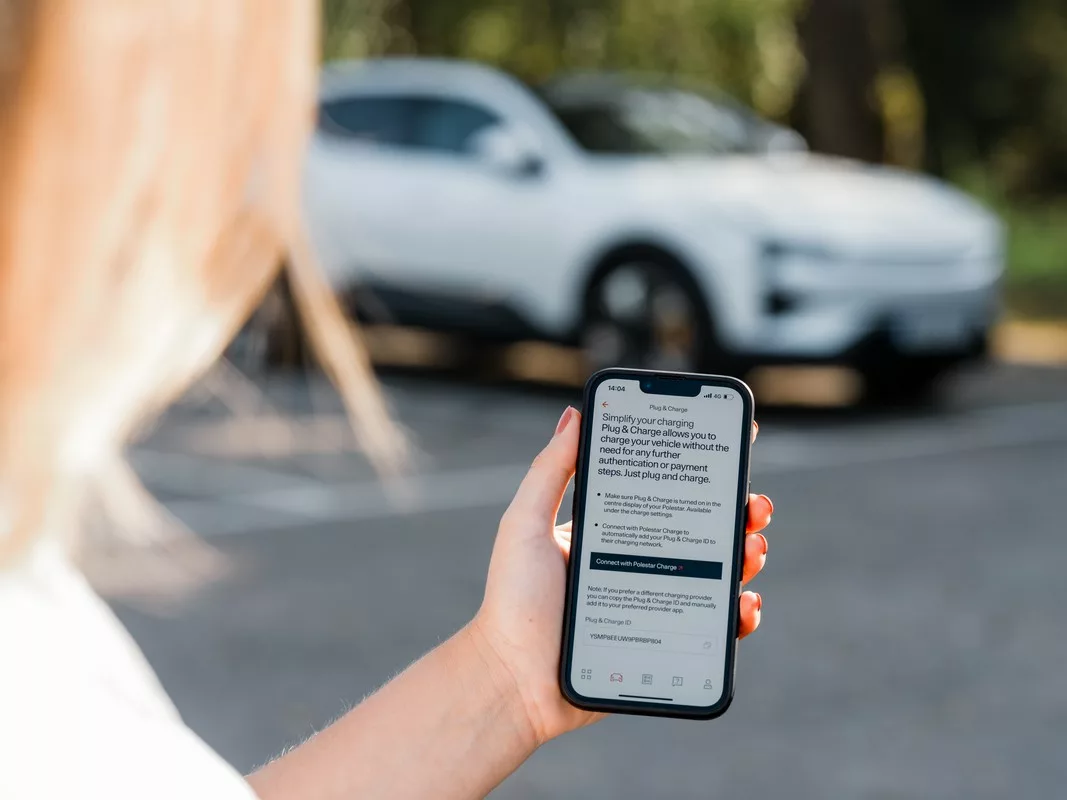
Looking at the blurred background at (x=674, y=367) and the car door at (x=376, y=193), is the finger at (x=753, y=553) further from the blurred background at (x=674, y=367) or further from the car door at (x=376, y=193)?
the car door at (x=376, y=193)

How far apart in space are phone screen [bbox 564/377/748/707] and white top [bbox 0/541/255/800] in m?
0.55

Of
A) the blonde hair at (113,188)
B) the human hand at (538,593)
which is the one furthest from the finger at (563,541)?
the blonde hair at (113,188)

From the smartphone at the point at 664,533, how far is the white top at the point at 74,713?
0.54 meters

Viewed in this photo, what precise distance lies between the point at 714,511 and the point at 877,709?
9.31 feet

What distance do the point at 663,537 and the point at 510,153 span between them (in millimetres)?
7976

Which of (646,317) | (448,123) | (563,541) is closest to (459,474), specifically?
(646,317)

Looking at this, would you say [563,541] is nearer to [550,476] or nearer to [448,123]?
[550,476]

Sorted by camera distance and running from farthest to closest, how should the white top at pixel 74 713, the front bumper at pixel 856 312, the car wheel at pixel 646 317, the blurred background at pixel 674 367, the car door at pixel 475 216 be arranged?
the car door at pixel 475 216
the car wheel at pixel 646 317
the front bumper at pixel 856 312
the blurred background at pixel 674 367
the white top at pixel 74 713

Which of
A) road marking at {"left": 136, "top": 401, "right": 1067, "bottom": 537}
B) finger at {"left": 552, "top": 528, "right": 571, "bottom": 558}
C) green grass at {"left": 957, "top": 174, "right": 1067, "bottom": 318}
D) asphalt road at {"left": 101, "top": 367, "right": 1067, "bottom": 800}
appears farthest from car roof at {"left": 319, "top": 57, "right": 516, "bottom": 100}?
finger at {"left": 552, "top": 528, "right": 571, "bottom": 558}

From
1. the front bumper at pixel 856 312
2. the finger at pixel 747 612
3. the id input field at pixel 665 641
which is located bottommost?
the id input field at pixel 665 641

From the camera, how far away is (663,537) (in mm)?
1645

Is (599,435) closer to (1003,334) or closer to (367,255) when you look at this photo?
(367,255)

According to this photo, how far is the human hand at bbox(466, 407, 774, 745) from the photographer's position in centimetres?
158

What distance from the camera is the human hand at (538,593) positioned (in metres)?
1.58
